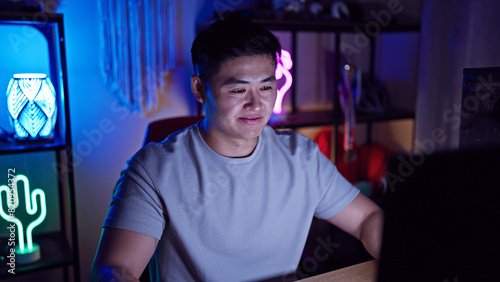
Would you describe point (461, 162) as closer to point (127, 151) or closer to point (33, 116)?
point (33, 116)

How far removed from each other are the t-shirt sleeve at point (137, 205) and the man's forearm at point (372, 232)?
2.08 feet

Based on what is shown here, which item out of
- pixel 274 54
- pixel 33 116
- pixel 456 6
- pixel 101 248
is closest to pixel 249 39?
pixel 274 54

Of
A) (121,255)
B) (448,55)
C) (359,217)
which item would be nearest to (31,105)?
(121,255)

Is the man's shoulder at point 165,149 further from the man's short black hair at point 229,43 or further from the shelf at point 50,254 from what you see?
the shelf at point 50,254

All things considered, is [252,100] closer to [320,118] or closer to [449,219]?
[449,219]

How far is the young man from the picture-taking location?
3.72 ft

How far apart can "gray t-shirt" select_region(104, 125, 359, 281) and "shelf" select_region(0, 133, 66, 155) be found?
0.83 m

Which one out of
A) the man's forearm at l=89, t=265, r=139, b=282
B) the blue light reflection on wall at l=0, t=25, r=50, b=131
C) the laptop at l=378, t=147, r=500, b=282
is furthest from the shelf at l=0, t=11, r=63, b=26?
the laptop at l=378, t=147, r=500, b=282

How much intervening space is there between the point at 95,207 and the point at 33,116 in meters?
0.79

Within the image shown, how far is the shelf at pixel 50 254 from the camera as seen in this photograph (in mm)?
1828

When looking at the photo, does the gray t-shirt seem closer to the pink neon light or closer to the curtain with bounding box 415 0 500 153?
the pink neon light

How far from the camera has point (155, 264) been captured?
1.23 meters

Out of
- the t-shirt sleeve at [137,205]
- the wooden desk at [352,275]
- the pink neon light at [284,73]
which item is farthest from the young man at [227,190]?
the pink neon light at [284,73]

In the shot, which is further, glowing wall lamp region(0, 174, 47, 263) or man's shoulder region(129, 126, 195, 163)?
glowing wall lamp region(0, 174, 47, 263)
